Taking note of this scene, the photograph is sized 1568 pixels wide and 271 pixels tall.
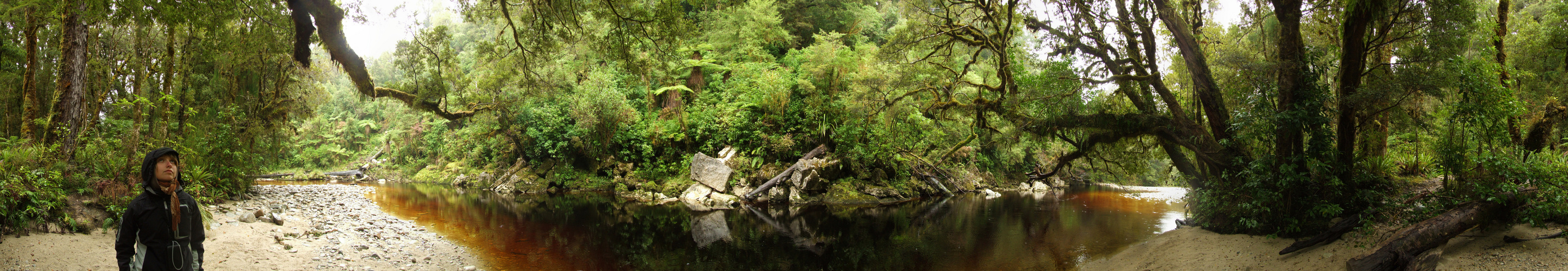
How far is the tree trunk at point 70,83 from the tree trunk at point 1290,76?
13.8 m

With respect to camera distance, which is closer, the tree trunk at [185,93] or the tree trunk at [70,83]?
the tree trunk at [70,83]

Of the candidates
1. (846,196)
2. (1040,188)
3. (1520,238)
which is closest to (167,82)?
(846,196)

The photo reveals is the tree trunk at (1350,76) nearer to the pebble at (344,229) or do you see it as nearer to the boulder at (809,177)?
the pebble at (344,229)

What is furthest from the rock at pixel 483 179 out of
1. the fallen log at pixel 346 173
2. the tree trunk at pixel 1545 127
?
the tree trunk at pixel 1545 127

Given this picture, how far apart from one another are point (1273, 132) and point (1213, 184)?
1402mm

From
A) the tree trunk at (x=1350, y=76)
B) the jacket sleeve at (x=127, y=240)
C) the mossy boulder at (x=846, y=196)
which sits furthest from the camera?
the mossy boulder at (x=846, y=196)

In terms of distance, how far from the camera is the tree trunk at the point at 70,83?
24.1 ft

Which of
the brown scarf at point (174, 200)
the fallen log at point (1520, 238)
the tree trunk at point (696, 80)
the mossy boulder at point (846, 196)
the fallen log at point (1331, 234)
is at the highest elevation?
the tree trunk at point (696, 80)

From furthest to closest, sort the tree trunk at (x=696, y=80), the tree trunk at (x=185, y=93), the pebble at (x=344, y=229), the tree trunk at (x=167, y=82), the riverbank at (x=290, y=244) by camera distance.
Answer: the tree trunk at (x=696, y=80)
the tree trunk at (x=185, y=93)
the tree trunk at (x=167, y=82)
the pebble at (x=344, y=229)
the riverbank at (x=290, y=244)

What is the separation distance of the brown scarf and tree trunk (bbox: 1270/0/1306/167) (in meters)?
8.87

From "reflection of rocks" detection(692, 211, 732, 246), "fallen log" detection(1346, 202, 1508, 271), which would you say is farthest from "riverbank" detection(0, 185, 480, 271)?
"fallen log" detection(1346, 202, 1508, 271)

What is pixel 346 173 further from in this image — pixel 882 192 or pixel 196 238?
pixel 196 238

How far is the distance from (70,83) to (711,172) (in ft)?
39.8

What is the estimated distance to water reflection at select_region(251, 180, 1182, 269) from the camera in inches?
316
